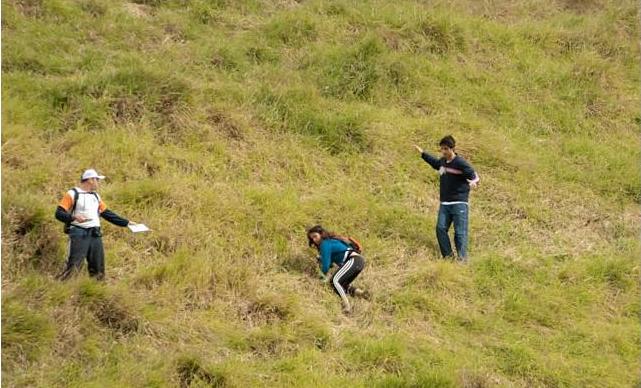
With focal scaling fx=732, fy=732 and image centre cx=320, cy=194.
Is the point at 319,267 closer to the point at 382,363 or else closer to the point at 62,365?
the point at 382,363

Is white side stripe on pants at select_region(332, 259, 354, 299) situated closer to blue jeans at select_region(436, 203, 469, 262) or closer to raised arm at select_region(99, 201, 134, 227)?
blue jeans at select_region(436, 203, 469, 262)

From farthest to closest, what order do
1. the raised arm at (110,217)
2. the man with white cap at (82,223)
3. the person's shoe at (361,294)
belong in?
the person's shoe at (361,294), the raised arm at (110,217), the man with white cap at (82,223)

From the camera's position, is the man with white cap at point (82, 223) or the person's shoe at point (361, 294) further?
the person's shoe at point (361, 294)

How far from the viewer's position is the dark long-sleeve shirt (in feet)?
29.2

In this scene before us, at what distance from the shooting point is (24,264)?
24.1 feet

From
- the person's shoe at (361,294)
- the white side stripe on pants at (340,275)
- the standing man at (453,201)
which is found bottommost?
the person's shoe at (361,294)

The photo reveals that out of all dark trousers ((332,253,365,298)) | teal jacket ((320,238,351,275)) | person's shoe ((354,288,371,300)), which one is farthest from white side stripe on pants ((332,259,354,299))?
person's shoe ((354,288,371,300))

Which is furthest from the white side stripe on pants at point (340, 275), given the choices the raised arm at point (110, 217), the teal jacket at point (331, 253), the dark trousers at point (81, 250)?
the dark trousers at point (81, 250)

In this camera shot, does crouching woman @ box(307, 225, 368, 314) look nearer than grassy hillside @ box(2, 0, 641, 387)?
No

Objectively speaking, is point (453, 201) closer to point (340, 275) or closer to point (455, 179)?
point (455, 179)

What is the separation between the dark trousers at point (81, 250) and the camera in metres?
6.99

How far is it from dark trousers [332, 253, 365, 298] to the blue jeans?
4.71 ft

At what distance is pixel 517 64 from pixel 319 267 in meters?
7.83

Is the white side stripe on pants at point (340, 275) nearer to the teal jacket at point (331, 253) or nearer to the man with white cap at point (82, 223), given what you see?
the teal jacket at point (331, 253)
